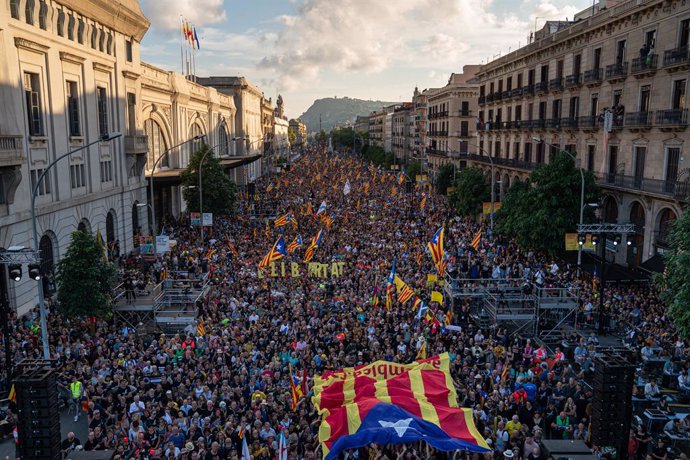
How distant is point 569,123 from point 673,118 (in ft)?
37.7

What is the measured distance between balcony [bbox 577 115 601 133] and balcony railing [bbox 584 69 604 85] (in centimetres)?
224

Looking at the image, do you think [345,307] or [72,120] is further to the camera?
[72,120]

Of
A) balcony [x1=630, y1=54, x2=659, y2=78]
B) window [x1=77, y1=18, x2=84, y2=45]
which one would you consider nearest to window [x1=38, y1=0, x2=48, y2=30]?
window [x1=77, y1=18, x2=84, y2=45]

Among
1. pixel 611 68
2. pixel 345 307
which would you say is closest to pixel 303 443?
pixel 345 307

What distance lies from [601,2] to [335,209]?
27577 mm

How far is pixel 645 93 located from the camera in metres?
33.6

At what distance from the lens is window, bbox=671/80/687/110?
3023 centimetres

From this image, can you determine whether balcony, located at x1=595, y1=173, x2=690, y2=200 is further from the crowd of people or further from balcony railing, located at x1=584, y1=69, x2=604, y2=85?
balcony railing, located at x1=584, y1=69, x2=604, y2=85

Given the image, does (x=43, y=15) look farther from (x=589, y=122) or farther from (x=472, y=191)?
(x=589, y=122)

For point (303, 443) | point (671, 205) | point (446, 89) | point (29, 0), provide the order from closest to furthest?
point (303, 443), point (29, 0), point (671, 205), point (446, 89)

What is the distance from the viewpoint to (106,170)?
125ft

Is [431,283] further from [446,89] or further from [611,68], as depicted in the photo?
[446,89]

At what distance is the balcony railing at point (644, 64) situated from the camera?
32094 millimetres

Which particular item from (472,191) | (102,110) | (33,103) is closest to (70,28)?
(102,110)
